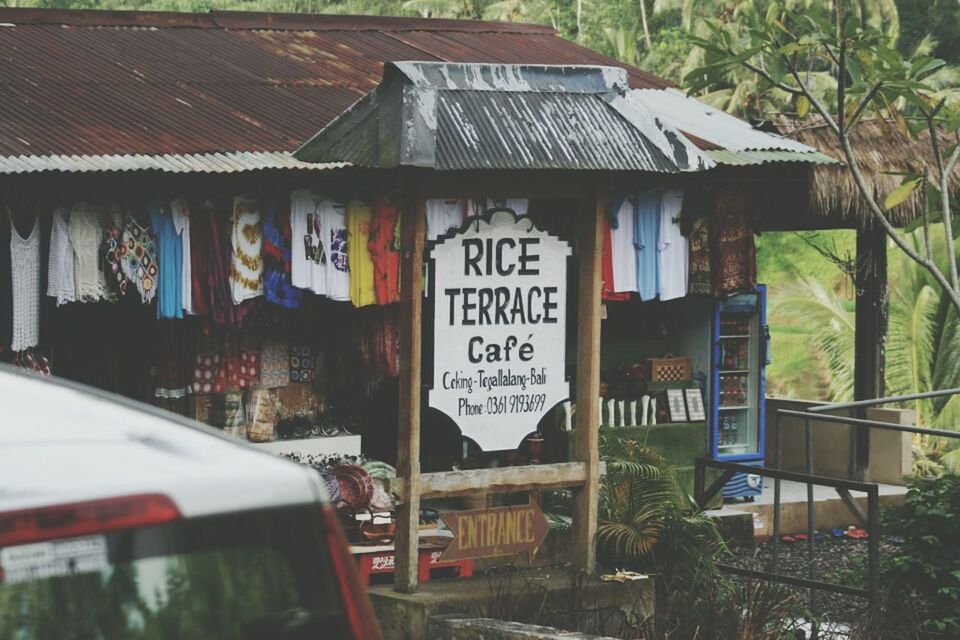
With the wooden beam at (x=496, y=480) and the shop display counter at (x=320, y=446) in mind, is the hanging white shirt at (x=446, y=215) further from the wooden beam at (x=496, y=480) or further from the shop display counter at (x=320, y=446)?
the wooden beam at (x=496, y=480)

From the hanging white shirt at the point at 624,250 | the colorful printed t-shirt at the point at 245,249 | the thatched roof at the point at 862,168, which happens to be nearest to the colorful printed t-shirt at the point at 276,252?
the colorful printed t-shirt at the point at 245,249

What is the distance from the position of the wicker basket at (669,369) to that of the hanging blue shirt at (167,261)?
4297 millimetres

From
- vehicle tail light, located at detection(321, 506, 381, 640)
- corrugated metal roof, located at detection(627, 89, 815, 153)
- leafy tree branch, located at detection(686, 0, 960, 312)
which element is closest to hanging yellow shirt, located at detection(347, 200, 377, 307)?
corrugated metal roof, located at detection(627, 89, 815, 153)

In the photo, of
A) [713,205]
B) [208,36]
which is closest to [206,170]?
[208,36]

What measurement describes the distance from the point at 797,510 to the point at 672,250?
2.70 meters

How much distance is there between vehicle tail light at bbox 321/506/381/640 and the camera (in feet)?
8.04

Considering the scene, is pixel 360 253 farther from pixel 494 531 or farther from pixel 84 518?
pixel 84 518

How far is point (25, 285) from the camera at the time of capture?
9.15m

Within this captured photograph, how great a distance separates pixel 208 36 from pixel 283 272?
9.56ft

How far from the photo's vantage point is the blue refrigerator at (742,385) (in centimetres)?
1297

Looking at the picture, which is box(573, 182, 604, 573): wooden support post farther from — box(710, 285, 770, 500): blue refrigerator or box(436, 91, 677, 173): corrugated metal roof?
box(710, 285, 770, 500): blue refrigerator

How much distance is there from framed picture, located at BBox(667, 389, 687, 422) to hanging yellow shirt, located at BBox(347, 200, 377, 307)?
3.26m

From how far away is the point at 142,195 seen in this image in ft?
31.2

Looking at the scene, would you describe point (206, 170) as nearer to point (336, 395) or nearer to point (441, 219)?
point (441, 219)
